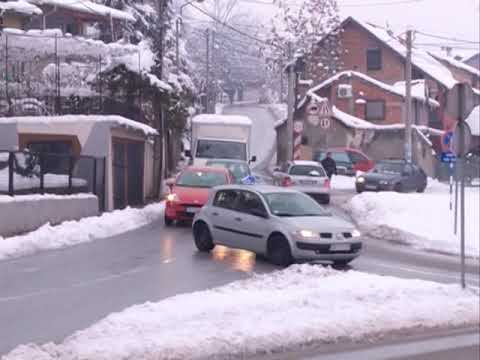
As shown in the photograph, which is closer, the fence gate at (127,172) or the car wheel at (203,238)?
the car wheel at (203,238)

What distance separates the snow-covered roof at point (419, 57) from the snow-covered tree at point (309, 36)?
102 inches

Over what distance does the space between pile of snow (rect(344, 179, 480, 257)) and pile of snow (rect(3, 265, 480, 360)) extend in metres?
8.74

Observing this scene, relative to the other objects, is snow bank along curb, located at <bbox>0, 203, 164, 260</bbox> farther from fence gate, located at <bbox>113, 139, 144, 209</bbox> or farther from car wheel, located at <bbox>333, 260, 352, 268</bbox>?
car wheel, located at <bbox>333, 260, 352, 268</bbox>

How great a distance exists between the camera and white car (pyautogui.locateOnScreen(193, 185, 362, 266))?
1698 cm

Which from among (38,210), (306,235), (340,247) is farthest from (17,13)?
(340,247)

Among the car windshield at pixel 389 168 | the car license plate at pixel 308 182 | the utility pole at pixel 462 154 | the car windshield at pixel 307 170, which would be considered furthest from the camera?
the car windshield at pixel 389 168

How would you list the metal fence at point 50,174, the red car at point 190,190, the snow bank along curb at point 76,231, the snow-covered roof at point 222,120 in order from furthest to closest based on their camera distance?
the snow-covered roof at point 222,120, the red car at point 190,190, the metal fence at point 50,174, the snow bank along curb at point 76,231

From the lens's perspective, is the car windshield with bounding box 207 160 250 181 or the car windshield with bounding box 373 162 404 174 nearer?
the car windshield with bounding box 207 160 250 181

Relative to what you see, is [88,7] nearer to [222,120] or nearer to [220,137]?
[222,120]

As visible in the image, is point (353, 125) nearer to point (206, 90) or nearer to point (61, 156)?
point (206, 90)

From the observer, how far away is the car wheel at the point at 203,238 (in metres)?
19.2

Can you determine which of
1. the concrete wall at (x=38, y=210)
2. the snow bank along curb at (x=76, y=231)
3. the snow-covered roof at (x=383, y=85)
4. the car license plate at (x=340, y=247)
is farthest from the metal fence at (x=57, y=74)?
the snow-covered roof at (x=383, y=85)

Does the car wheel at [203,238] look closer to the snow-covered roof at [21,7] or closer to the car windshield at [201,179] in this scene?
the car windshield at [201,179]

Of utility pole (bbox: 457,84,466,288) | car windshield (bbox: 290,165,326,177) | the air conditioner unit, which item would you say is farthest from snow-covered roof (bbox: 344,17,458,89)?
utility pole (bbox: 457,84,466,288)
